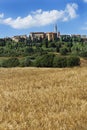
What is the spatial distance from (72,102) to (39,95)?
1.47m

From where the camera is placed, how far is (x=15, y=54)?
124m

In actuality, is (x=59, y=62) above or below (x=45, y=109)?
below

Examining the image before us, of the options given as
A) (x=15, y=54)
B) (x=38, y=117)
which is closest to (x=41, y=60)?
(x=15, y=54)

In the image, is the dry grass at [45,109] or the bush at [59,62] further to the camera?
the bush at [59,62]

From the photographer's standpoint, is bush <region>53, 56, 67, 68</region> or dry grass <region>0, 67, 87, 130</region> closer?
dry grass <region>0, 67, 87, 130</region>

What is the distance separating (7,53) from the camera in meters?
127

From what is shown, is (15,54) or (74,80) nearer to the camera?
(74,80)

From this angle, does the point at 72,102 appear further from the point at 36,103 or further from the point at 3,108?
the point at 3,108

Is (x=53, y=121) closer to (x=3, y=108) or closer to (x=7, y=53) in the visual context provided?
(x=3, y=108)

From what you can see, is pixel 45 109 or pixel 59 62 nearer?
pixel 45 109

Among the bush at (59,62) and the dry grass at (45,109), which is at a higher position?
the dry grass at (45,109)

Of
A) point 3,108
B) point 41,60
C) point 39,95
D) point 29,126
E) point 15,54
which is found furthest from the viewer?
point 15,54

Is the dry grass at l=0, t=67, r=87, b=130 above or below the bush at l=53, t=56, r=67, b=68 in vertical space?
above

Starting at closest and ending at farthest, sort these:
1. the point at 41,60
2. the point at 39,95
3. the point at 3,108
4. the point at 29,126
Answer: the point at 29,126 < the point at 3,108 < the point at 39,95 < the point at 41,60
